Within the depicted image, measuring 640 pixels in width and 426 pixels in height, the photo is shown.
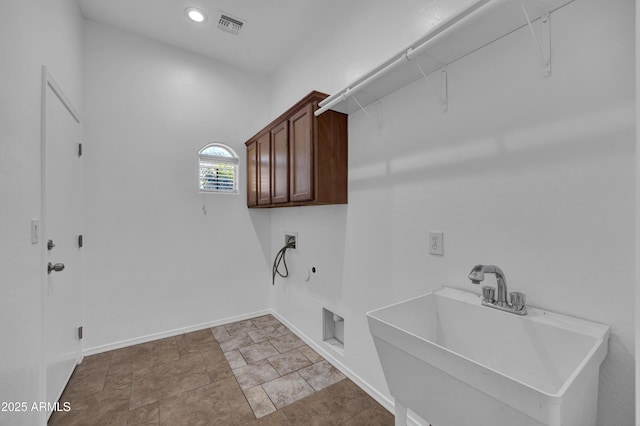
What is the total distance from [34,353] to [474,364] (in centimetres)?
200

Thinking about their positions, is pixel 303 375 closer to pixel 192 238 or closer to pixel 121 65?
pixel 192 238

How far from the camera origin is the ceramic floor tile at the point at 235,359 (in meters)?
2.23

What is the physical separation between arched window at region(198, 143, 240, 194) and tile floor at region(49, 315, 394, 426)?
1596 mm

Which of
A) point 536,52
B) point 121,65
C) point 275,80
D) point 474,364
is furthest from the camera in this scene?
point 275,80

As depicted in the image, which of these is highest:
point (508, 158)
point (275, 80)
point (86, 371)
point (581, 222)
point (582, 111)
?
point (275, 80)

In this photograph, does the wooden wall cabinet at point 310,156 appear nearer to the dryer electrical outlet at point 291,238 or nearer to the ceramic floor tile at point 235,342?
the dryer electrical outlet at point 291,238

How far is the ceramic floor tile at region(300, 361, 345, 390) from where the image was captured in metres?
1.98

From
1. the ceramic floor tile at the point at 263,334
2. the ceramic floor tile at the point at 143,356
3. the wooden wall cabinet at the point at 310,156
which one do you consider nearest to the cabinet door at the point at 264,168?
the wooden wall cabinet at the point at 310,156

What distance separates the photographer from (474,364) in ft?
2.56

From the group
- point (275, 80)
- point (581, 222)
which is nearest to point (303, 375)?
point (581, 222)

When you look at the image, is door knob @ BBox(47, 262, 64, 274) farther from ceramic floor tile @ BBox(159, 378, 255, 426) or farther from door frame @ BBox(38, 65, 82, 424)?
ceramic floor tile @ BBox(159, 378, 255, 426)

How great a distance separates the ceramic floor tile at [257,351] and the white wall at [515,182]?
77cm

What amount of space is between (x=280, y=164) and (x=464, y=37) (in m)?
1.61

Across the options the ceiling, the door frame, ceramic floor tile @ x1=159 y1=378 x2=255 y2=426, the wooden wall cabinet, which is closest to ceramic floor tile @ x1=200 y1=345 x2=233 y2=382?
ceramic floor tile @ x1=159 y1=378 x2=255 y2=426
